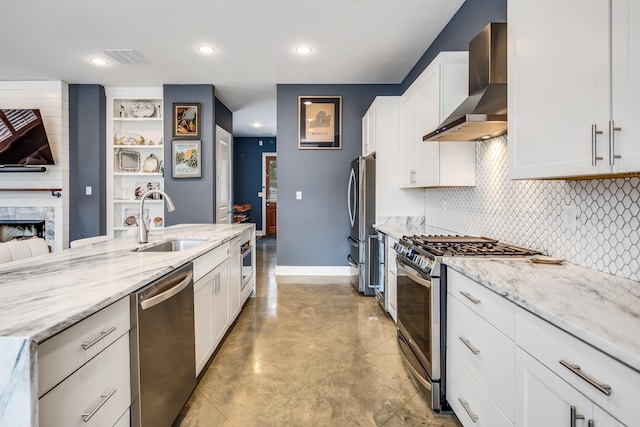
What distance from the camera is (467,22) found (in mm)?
2750

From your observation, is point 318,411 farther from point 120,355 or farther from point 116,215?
point 116,215

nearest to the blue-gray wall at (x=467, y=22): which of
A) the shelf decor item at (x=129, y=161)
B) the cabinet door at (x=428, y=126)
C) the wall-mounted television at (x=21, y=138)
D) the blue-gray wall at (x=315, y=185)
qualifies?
the cabinet door at (x=428, y=126)

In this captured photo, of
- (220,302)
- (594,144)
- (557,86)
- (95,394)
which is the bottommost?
(220,302)

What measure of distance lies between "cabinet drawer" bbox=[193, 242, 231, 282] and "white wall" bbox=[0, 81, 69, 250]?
3.47 metres

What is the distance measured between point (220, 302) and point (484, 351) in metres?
1.84

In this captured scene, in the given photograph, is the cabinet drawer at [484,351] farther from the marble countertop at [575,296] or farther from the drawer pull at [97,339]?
the drawer pull at [97,339]

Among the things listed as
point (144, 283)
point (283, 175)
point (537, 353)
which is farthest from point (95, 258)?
point (283, 175)

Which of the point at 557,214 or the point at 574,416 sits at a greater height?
the point at 557,214

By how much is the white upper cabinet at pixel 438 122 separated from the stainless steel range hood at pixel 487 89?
0.93 ft

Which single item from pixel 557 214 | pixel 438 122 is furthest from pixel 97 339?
pixel 438 122

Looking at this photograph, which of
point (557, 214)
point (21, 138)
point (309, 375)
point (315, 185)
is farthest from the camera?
point (315, 185)

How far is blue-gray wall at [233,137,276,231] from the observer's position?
9.21 m

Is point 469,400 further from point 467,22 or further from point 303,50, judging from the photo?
point 303,50

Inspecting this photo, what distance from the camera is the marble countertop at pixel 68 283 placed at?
89cm
